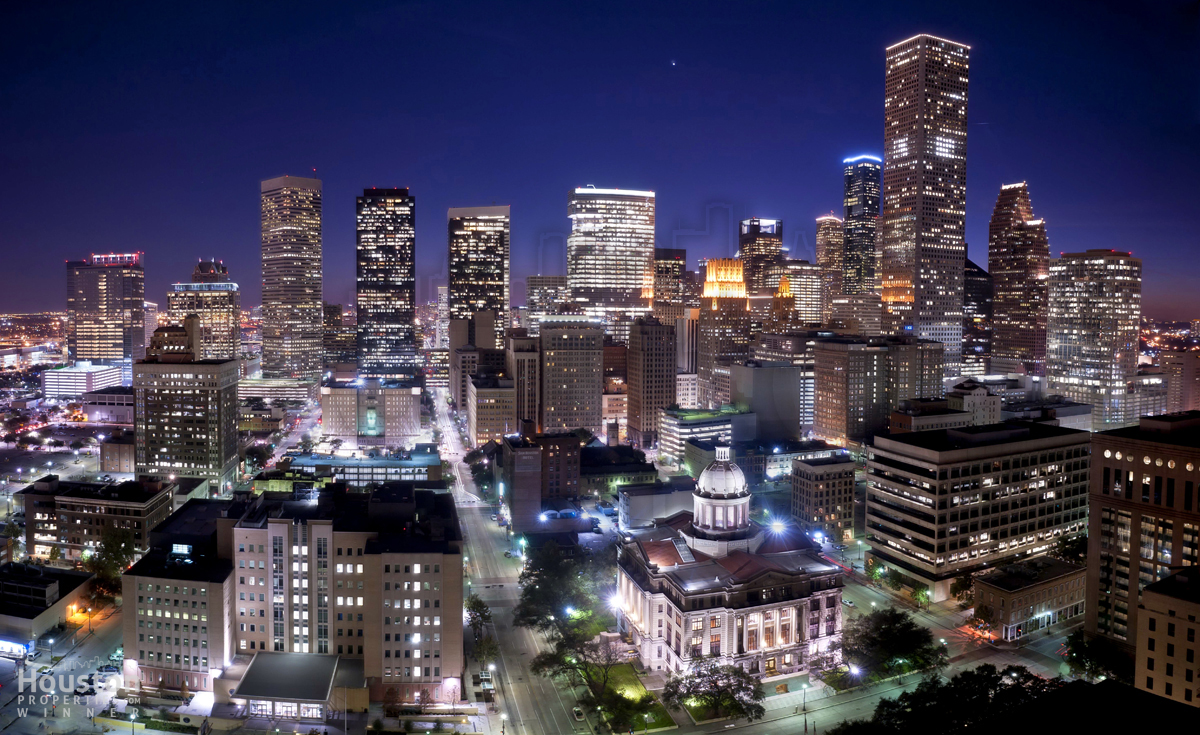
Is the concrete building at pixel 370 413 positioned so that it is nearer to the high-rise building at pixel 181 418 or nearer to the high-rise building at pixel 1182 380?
the high-rise building at pixel 181 418

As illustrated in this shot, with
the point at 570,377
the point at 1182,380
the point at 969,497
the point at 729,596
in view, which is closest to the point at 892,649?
the point at 729,596

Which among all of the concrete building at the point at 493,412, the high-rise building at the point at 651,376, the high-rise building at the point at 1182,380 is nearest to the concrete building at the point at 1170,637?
the high-rise building at the point at 651,376

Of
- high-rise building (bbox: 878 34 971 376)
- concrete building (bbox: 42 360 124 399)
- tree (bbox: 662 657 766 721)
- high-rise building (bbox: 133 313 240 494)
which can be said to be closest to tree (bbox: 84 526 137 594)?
high-rise building (bbox: 133 313 240 494)

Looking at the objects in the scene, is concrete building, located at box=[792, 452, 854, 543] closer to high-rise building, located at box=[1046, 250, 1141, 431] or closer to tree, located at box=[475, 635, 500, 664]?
tree, located at box=[475, 635, 500, 664]

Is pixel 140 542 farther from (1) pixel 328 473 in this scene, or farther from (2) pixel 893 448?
(2) pixel 893 448

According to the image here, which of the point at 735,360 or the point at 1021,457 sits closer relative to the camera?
the point at 1021,457

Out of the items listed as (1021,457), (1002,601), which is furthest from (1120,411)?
(1002,601)

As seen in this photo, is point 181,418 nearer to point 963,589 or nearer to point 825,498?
point 825,498
